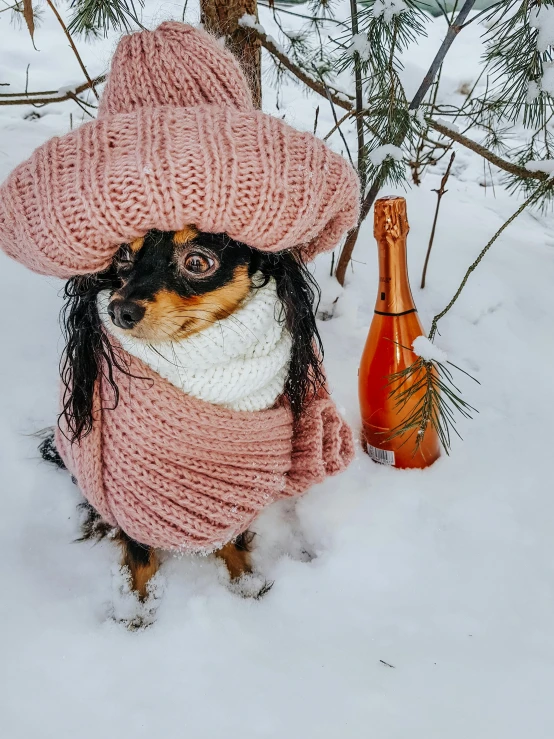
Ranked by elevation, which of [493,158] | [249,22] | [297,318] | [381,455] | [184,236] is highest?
[249,22]

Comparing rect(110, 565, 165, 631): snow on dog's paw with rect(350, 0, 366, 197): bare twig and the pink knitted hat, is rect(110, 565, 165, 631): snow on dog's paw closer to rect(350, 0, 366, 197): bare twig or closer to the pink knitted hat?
the pink knitted hat

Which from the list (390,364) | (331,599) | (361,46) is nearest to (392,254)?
(390,364)

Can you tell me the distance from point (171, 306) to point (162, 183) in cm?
15

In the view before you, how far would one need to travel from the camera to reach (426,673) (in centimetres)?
76

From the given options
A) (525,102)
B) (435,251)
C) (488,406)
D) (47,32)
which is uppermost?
(525,102)

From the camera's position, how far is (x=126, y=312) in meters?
0.64

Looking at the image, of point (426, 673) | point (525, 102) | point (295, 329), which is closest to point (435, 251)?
point (525, 102)

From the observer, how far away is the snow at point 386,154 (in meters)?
0.95

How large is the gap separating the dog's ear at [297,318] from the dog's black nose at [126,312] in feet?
0.60

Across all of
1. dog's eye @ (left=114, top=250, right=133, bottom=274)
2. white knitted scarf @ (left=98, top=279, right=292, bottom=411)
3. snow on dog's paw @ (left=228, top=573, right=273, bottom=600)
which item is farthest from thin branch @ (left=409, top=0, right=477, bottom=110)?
snow on dog's paw @ (left=228, top=573, right=273, bottom=600)

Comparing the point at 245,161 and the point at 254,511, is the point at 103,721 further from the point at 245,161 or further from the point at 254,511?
the point at 245,161

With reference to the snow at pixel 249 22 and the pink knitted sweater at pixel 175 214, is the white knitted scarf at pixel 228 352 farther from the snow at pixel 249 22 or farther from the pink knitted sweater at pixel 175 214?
the snow at pixel 249 22

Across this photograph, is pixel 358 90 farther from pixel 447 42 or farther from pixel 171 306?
pixel 171 306

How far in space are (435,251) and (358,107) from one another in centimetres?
49
